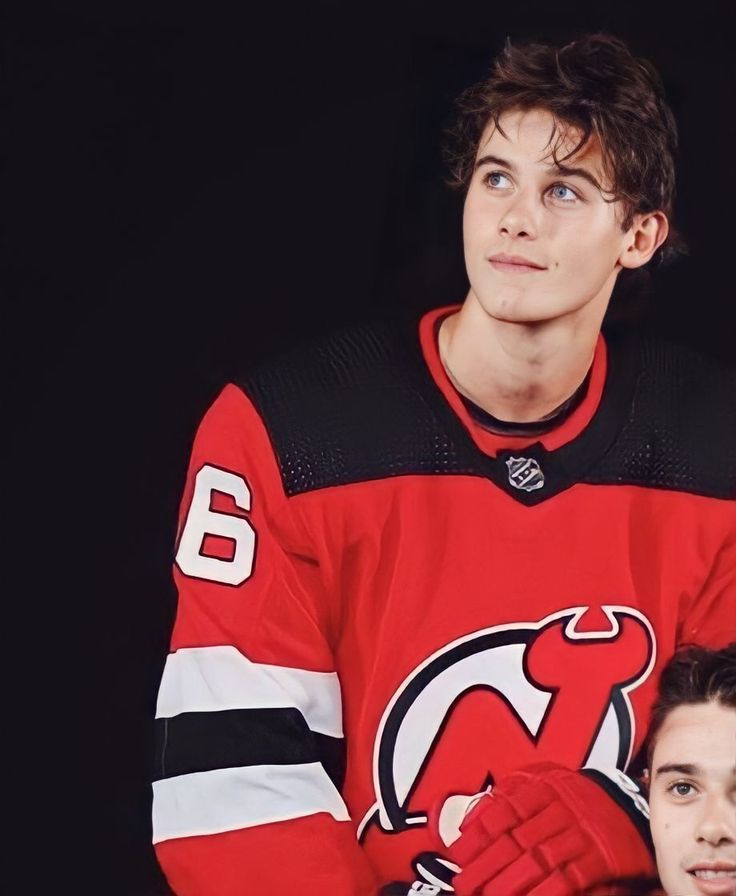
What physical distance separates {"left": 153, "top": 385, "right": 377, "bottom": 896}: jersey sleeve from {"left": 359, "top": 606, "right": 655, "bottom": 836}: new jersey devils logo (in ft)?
0.25

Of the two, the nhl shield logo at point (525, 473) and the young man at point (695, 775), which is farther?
the nhl shield logo at point (525, 473)

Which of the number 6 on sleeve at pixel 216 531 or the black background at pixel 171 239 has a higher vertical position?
the black background at pixel 171 239

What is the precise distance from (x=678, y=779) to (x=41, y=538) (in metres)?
0.83

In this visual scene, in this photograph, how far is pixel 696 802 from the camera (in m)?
1.73

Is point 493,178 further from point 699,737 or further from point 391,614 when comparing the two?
point 699,737

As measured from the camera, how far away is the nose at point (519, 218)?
1.78 meters

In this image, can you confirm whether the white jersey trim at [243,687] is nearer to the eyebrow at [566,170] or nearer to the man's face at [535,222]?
the man's face at [535,222]

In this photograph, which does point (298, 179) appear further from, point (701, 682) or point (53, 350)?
point (701, 682)

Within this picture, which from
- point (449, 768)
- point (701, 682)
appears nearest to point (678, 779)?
point (701, 682)

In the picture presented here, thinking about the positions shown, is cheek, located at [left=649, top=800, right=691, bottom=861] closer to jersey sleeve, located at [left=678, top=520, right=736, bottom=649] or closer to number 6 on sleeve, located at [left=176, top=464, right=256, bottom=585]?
jersey sleeve, located at [left=678, top=520, right=736, bottom=649]

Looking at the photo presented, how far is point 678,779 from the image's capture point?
175 cm

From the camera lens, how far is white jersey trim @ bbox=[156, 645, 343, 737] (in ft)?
5.77

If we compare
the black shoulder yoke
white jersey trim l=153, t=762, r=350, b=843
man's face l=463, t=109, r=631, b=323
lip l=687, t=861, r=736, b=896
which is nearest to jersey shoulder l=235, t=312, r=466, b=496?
the black shoulder yoke

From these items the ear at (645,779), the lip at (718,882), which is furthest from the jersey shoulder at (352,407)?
the lip at (718,882)
